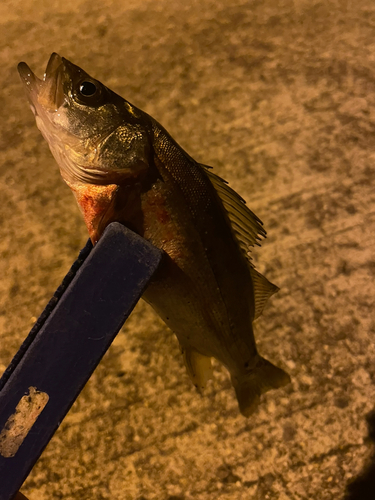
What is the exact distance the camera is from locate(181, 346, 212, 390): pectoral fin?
1.36m

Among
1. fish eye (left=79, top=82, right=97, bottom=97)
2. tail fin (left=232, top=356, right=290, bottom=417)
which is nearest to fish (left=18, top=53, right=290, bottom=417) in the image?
fish eye (left=79, top=82, right=97, bottom=97)

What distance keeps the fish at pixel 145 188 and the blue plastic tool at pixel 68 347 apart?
0.38ft

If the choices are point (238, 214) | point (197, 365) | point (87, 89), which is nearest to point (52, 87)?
point (87, 89)

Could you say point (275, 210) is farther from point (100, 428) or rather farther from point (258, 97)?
point (100, 428)

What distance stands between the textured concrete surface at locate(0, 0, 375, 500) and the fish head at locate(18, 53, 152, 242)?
0.83 m

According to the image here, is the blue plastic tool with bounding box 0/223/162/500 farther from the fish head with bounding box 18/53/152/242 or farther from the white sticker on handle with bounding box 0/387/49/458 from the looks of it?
the fish head with bounding box 18/53/152/242

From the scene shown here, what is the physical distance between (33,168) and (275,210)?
151 cm

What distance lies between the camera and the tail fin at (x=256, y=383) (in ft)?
4.75

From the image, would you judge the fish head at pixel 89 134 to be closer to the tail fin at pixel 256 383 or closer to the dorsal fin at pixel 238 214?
the dorsal fin at pixel 238 214

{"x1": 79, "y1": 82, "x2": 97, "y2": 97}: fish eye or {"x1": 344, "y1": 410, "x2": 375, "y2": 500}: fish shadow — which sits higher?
{"x1": 79, "y1": 82, "x2": 97, "y2": 97}: fish eye

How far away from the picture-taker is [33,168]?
1955 millimetres

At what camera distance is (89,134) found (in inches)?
42.2

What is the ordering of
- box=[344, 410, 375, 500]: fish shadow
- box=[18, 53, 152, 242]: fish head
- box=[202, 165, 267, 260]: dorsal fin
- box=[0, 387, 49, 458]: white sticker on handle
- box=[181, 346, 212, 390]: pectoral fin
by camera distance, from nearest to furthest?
box=[0, 387, 49, 458]: white sticker on handle < box=[18, 53, 152, 242]: fish head < box=[202, 165, 267, 260]: dorsal fin < box=[181, 346, 212, 390]: pectoral fin < box=[344, 410, 375, 500]: fish shadow

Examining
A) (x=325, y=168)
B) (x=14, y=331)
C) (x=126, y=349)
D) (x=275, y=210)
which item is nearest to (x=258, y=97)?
(x=325, y=168)
